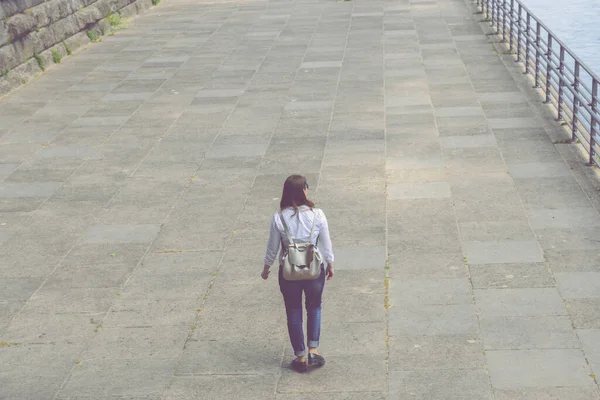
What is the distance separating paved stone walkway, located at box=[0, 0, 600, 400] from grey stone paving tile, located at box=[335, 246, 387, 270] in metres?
0.03

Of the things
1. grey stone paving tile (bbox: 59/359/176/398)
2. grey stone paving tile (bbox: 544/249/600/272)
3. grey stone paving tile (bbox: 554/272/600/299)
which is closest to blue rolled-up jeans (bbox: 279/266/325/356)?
grey stone paving tile (bbox: 59/359/176/398)

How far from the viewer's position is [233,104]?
15.6 meters

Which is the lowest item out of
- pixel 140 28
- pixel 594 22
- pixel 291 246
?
pixel 594 22

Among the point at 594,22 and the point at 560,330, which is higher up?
the point at 560,330

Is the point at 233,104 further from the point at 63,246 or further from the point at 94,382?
the point at 94,382

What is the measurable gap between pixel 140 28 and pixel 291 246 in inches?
713

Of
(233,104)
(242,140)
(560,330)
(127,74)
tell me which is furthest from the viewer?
(127,74)

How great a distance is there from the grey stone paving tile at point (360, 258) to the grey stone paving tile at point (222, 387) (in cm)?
215

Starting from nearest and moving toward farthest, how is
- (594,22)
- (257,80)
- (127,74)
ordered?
(257,80) < (127,74) < (594,22)

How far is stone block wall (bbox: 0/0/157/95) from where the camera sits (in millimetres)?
17562

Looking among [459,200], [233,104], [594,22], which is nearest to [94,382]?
[459,200]

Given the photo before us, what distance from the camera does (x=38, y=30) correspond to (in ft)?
62.2

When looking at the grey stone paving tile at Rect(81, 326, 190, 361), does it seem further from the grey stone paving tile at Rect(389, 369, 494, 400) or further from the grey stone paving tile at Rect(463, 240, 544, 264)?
the grey stone paving tile at Rect(463, 240, 544, 264)

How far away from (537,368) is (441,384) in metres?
0.74
